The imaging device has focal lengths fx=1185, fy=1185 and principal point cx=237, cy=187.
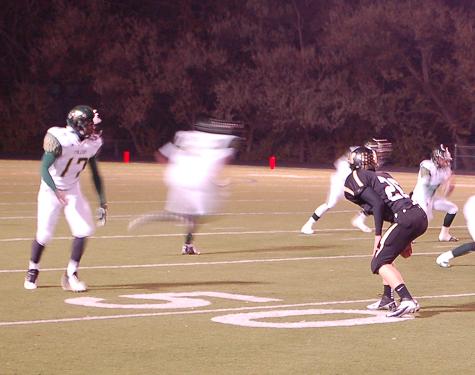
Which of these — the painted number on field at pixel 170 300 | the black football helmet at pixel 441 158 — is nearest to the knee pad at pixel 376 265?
the painted number on field at pixel 170 300

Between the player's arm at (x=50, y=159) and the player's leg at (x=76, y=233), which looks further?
the player's leg at (x=76, y=233)

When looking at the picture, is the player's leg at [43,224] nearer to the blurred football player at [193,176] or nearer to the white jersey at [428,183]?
the blurred football player at [193,176]

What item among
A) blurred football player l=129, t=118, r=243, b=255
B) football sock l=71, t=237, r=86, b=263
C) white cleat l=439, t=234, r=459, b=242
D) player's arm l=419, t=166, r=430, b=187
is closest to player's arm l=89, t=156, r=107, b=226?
football sock l=71, t=237, r=86, b=263

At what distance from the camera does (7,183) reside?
2995 cm

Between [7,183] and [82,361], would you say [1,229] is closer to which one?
[82,361]

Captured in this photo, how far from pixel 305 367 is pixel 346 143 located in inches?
1680

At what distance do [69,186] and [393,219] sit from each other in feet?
10.8

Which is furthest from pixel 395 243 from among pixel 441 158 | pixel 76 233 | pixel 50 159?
pixel 441 158

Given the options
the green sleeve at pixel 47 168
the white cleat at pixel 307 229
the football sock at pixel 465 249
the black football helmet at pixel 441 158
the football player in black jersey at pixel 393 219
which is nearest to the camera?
the football player in black jersey at pixel 393 219

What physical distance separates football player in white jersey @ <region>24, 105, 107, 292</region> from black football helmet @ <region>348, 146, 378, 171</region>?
270cm

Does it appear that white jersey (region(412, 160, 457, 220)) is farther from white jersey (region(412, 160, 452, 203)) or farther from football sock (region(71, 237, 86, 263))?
football sock (region(71, 237, 86, 263))

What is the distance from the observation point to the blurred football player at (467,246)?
11.9m

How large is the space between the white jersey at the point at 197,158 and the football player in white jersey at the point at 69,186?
335cm

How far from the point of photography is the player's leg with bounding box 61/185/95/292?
1131 cm
